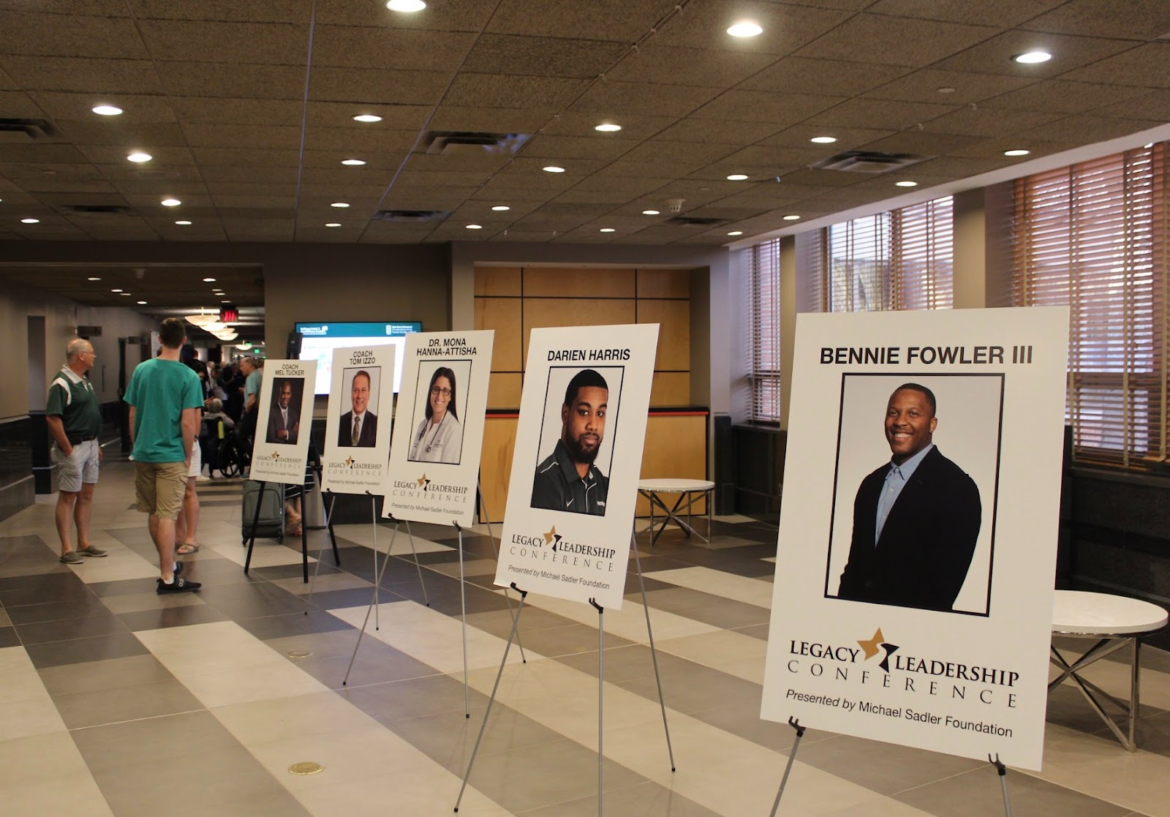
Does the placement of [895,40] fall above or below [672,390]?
above

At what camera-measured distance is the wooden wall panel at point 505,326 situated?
11.3 m

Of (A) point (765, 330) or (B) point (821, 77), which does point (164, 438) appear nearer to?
(B) point (821, 77)

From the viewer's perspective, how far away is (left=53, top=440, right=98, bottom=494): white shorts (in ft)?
25.5

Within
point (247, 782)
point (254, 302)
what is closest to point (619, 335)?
point (247, 782)

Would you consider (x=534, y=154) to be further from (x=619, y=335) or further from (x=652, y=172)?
(x=619, y=335)

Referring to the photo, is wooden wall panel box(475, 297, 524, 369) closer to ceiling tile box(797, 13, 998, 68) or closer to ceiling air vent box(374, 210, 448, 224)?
ceiling air vent box(374, 210, 448, 224)

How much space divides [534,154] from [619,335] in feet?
10.9

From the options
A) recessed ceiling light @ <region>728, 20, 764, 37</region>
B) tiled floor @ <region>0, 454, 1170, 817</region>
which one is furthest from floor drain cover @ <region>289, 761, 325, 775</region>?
recessed ceiling light @ <region>728, 20, 764, 37</region>

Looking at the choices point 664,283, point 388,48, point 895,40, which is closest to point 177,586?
point 388,48

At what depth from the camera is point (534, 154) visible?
6.55 meters

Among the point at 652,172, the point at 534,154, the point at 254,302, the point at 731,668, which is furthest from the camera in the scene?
the point at 254,302

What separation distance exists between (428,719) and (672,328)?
7972 mm

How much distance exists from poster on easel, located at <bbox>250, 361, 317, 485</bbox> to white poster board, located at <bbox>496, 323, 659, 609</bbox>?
3385mm

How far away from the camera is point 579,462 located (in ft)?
11.8
